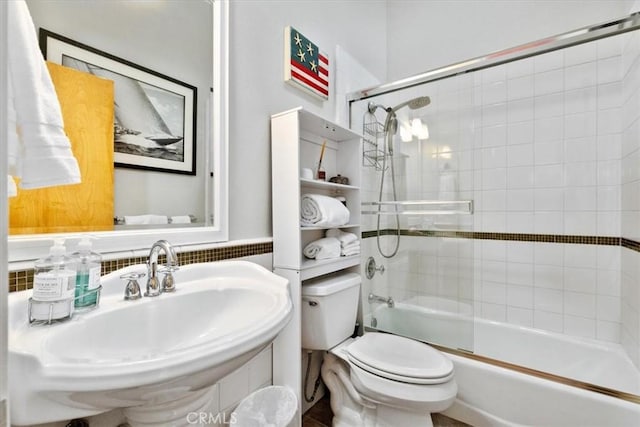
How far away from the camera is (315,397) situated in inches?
66.0

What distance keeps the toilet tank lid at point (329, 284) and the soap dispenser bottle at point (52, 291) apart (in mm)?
911

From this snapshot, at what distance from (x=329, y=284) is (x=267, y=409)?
58 centimetres

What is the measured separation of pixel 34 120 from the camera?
0.62 m

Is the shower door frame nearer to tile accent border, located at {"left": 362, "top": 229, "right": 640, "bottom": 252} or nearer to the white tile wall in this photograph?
the white tile wall

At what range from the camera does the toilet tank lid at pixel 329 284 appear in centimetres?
141

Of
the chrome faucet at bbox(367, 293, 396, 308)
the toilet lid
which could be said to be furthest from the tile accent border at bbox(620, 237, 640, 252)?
the chrome faucet at bbox(367, 293, 396, 308)

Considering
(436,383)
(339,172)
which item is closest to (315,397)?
(436,383)

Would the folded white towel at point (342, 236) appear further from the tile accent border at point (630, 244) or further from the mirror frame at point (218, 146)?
the tile accent border at point (630, 244)

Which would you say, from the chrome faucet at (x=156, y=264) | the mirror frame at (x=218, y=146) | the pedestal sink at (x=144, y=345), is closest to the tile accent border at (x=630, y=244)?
the pedestal sink at (x=144, y=345)

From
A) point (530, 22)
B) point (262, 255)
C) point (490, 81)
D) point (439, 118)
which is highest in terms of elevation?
point (530, 22)

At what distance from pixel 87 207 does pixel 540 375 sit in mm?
1909

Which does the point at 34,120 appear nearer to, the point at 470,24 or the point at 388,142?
the point at 388,142

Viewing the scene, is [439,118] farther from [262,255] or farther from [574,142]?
[262,255]

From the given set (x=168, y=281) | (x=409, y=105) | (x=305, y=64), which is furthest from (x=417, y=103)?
(x=168, y=281)
